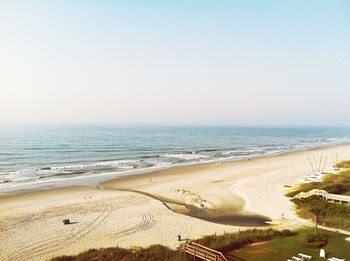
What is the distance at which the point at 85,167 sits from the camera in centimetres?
5341

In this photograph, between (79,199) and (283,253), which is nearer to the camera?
(283,253)

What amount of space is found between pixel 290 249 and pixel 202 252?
5.21 m

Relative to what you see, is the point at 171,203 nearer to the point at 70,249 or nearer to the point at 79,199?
the point at 79,199

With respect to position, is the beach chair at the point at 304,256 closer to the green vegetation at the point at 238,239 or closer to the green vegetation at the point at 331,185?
the green vegetation at the point at 238,239

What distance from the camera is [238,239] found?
21.2 meters

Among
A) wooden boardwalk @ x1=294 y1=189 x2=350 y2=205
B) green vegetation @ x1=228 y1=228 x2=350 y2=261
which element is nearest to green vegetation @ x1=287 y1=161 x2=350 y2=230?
wooden boardwalk @ x1=294 y1=189 x2=350 y2=205

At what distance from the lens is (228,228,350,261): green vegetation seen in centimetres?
1877

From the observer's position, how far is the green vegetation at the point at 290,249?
18766 mm

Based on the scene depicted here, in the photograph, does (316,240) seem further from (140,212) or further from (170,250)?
(140,212)

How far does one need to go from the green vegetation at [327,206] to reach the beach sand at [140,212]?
129cm

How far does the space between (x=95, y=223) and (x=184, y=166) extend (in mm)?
30179

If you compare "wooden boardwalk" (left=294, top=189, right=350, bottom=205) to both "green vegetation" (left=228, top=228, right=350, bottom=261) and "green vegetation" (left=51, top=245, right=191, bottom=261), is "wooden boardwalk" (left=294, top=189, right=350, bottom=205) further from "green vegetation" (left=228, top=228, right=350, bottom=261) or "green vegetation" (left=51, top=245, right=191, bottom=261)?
"green vegetation" (left=51, top=245, right=191, bottom=261)

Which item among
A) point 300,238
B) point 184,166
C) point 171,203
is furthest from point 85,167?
point 300,238

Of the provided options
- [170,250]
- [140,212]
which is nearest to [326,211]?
[170,250]
